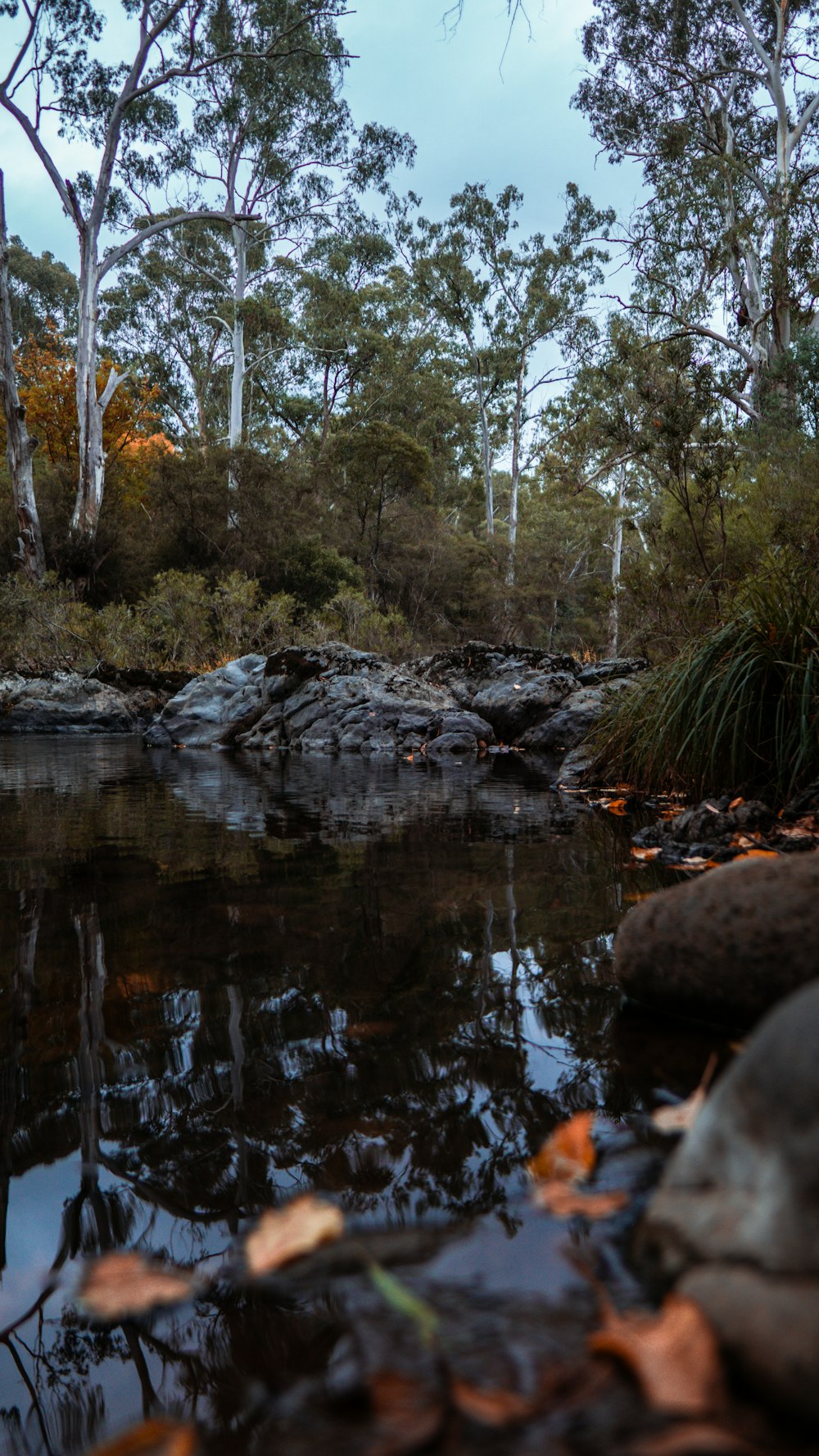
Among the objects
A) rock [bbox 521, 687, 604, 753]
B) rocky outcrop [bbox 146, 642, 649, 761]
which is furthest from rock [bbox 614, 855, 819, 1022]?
rock [bbox 521, 687, 604, 753]

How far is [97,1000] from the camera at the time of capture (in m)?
2.21

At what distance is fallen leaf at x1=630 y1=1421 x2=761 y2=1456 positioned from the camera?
2.01ft

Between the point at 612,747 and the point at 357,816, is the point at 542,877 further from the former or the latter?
the point at 612,747

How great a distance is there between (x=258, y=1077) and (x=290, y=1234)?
669 millimetres

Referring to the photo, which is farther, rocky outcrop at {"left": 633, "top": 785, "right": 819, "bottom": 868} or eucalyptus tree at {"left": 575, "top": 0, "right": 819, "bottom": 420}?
eucalyptus tree at {"left": 575, "top": 0, "right": 819, "bottom": 420}

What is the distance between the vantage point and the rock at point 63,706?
13977 millimetres

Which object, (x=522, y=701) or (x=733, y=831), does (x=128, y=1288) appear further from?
(x=522, y=701)

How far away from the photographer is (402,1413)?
0.70 meters

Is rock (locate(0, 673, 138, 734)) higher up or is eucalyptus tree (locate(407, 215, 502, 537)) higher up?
eucalyptus tree (locate(407, 215, 502, 537))

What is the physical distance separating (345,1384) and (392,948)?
1.85 metres

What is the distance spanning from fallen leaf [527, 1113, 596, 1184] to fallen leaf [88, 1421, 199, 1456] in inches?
27.5

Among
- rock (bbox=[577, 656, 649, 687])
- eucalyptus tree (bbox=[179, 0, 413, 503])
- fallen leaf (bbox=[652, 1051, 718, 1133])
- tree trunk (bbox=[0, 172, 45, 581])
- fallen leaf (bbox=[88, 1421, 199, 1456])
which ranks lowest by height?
fallen leaf (bbox=[652, 1051, 718, 1133])

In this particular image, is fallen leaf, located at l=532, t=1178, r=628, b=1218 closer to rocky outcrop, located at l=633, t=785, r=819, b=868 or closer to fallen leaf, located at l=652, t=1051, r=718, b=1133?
fallen leaf, located at l=652, t=1051, r=718, b=1133

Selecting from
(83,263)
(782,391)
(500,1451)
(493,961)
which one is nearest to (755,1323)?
(500,1451)
